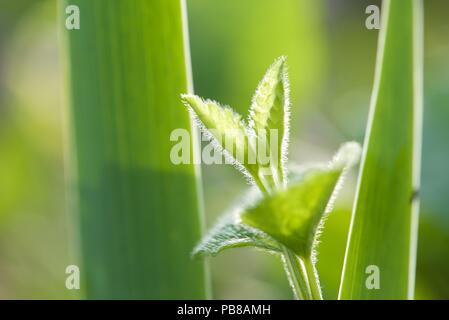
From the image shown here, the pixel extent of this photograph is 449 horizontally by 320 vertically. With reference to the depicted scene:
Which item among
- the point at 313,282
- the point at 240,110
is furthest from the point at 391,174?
the point at 240,110

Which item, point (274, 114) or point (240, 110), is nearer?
point (274, 114)

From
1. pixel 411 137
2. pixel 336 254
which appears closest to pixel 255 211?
pixel 411 137

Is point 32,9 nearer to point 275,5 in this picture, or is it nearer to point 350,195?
point 275,5

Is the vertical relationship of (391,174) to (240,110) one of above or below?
below

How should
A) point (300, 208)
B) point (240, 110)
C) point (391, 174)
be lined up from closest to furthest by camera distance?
point (300, 208) → point (391, 174) → point (240, 110)

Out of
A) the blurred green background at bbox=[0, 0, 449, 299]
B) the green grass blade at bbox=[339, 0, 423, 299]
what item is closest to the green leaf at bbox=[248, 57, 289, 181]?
the green grass blade at bbox=[339, 0, 423, 299]

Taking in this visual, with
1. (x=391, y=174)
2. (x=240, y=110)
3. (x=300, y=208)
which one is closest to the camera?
(x=300, y=208)

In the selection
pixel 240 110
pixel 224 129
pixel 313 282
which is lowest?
pixel 313 282

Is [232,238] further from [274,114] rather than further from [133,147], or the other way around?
[133,147]

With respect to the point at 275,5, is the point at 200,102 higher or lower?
lower
